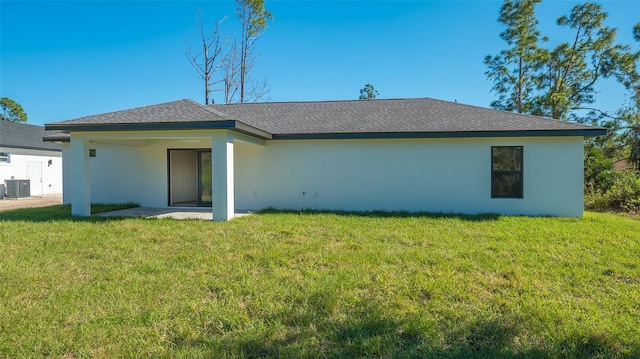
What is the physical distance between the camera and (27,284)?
4250 millimetres

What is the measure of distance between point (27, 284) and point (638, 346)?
6.67 metres

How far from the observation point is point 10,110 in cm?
3859

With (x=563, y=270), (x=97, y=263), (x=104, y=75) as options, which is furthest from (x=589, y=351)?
(x=104, y=75)

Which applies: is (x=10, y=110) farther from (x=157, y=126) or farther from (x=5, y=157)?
(x=157, y=126)

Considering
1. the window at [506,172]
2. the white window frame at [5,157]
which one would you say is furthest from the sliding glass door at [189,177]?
the white window frame at [5,157]

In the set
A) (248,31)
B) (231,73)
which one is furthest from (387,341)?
(248,31)

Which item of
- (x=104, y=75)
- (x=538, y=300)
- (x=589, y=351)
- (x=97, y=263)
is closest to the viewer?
(x=589, y=351)

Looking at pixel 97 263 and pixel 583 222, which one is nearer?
pixel 97 263

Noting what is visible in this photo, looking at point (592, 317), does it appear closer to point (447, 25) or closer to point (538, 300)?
point (538, 300)

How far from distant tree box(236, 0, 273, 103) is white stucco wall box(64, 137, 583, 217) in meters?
14.5

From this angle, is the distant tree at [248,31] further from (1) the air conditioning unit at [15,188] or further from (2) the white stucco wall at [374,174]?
(2) the white stucco wall at [374,174]

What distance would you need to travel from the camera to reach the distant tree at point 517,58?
75.3 feet

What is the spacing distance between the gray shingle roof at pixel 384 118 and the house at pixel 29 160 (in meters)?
13.7

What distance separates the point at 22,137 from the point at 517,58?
33.0 m
